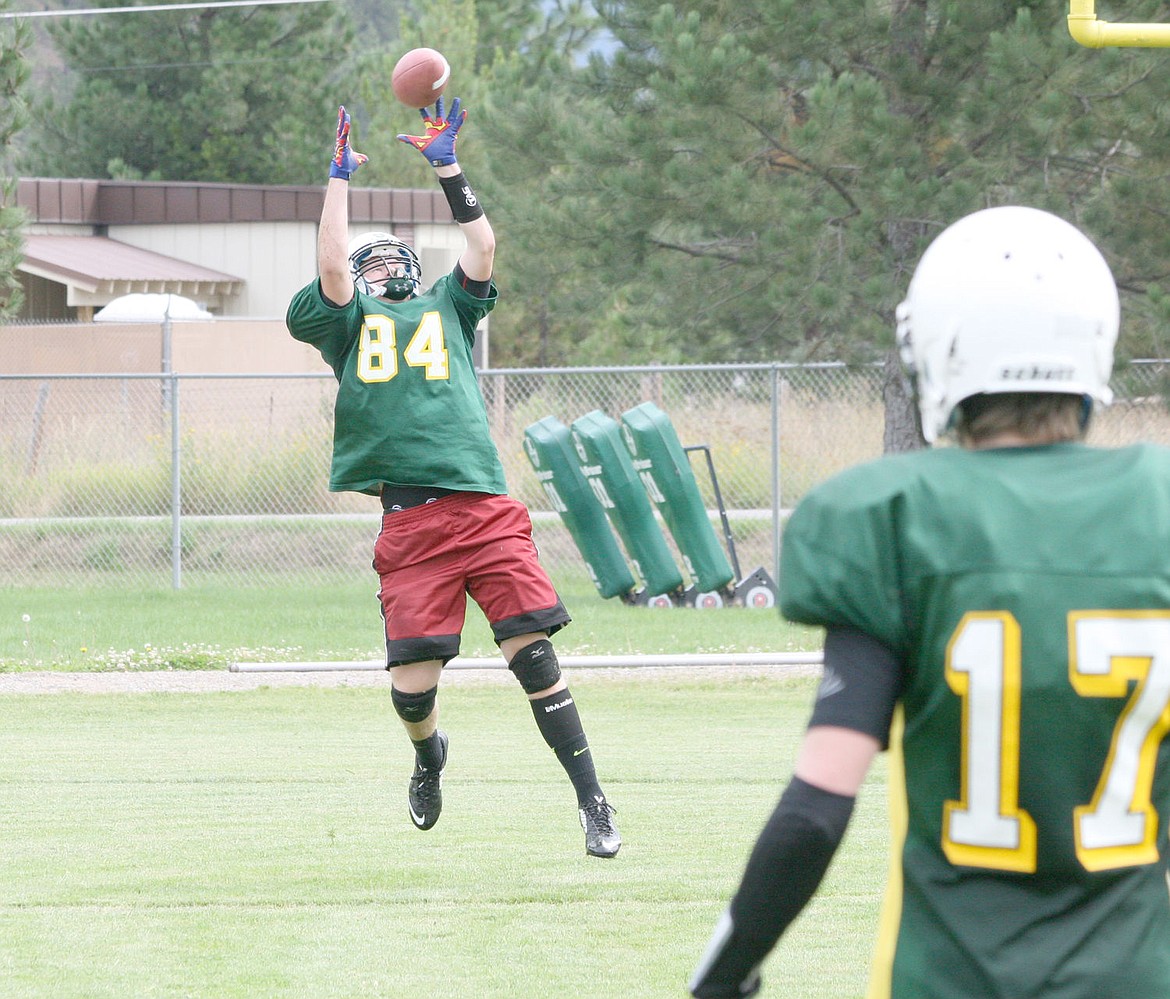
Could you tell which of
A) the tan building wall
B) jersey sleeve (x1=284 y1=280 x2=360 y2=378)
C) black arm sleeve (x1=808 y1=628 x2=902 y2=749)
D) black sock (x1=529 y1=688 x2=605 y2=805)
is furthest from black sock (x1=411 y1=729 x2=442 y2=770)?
the tan building wall

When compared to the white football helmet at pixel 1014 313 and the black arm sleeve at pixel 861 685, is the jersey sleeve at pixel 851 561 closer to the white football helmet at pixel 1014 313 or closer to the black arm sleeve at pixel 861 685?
the black arm sleeve at pixel 861 685

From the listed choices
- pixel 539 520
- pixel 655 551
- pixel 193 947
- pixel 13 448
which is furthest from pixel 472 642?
pixel 193 947

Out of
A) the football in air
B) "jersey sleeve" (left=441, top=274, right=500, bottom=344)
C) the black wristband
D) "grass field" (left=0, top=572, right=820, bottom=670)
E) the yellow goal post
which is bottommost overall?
"grass field" (left=0, top=572, right=820, bottom=670)

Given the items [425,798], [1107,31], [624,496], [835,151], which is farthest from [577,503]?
[425,798]

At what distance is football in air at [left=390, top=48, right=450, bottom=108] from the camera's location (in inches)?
251

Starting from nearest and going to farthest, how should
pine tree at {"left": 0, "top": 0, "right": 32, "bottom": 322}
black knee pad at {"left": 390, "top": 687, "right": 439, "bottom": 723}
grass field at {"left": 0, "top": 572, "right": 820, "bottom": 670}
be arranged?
1. black knee pad at {"left": 390, "top": 687, "right": 439, "bottom": 723}
2. grass field at {"left": 0, "top": 572, "right": 820, "bottom": 670}
3. pine tree at {"left": 0, "top": 0, "right": 32, "bottom": 322}


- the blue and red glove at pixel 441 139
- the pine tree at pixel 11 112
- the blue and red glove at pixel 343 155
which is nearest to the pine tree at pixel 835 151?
the pine tree at pixel 11 112

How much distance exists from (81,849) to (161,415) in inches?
517

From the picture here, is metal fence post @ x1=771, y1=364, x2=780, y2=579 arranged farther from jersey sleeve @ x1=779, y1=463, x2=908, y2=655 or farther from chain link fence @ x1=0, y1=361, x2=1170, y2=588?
jersey sleeve @ x1=779, y1=463, x2=908, y2=655

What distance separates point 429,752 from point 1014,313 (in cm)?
412

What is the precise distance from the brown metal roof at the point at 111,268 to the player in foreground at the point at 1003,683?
82.7 feet

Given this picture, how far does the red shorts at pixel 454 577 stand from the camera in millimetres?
5746

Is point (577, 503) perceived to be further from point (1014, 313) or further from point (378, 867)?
point (1014, 313)

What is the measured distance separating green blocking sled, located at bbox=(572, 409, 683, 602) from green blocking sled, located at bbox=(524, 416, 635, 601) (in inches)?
3.7
